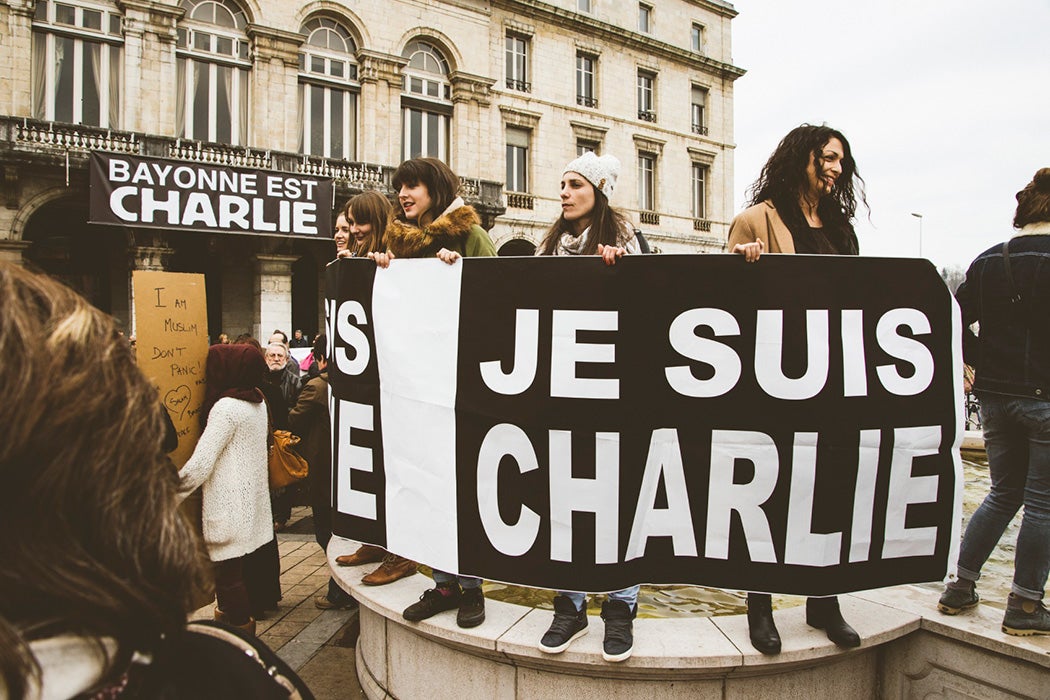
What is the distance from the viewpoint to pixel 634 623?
2.49 m

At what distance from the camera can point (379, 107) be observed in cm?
1839

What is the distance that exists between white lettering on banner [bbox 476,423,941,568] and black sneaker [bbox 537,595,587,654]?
183 millimetres

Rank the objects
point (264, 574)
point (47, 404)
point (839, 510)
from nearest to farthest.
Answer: point (47, 404)
point (839, 510)
point (264, 574)

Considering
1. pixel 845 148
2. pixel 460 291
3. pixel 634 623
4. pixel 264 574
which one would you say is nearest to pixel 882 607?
pixel 634 623

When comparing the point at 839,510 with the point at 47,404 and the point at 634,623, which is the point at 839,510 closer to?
the point at 634,623

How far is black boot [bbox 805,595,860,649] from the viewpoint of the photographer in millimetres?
2316

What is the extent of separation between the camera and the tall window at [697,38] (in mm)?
26641

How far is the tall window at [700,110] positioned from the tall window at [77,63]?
2073cm

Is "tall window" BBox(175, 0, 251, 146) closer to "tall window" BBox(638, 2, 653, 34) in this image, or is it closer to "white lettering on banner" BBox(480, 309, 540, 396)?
"tall window" BBox(638, 2, 653, 34)

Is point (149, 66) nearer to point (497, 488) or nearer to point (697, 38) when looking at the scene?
point (497, 488)

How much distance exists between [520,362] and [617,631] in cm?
107

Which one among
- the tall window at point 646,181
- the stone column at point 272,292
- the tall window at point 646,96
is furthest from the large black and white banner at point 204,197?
the tall window at point 646,96

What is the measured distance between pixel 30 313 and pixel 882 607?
3.05 meters

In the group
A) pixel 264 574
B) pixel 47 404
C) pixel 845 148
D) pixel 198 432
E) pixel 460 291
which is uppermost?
pixel 845 148
